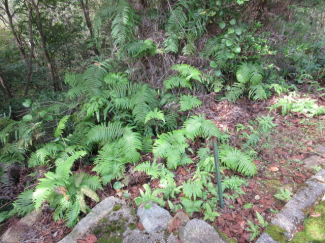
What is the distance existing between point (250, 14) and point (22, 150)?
4623mm

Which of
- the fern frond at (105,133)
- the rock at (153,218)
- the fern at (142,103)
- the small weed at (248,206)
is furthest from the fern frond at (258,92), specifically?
the rock at (153,218)

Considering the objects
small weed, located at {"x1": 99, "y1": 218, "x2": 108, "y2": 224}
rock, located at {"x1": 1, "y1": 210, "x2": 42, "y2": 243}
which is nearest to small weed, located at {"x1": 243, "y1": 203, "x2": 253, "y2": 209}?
small weed, located at {"x1": 99, "y1": 218, "x2": 108, "y2": 224}

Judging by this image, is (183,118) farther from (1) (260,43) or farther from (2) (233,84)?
(1) (260,43)

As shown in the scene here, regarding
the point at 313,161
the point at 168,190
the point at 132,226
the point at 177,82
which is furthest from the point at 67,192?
the point at 313,161

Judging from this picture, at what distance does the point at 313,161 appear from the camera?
97.6 inches

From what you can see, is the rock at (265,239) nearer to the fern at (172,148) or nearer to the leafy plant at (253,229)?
the leafy plant at (253,229)

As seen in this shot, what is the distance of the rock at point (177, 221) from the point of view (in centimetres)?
183

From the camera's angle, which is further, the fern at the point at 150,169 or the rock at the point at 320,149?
the rock at the point at 320,149

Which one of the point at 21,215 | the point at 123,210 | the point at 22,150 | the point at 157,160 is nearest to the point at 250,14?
the point at 157,160

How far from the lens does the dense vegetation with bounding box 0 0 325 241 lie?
7.96 ft

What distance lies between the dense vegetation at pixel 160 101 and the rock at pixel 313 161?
24.2 inches

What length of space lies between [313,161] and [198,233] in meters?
1.86

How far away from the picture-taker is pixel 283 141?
9.52 ft

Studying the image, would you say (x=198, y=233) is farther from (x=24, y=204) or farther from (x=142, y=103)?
(x=24, y=204)
